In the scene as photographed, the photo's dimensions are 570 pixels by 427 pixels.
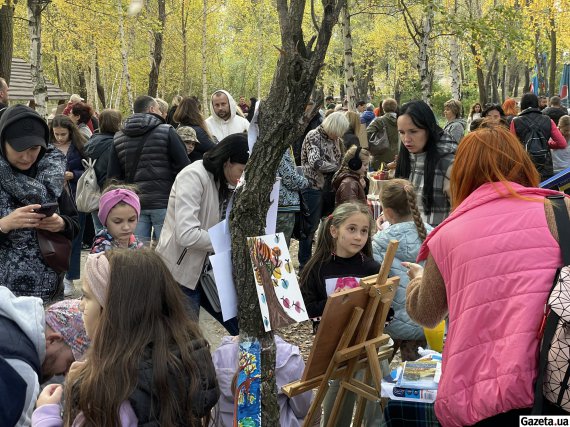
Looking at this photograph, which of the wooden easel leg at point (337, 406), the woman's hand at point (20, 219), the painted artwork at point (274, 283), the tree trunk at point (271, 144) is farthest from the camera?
the woman's hand at point (20, 219)

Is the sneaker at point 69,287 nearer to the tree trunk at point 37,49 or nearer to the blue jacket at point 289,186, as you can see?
the blue jacket at point 289,186

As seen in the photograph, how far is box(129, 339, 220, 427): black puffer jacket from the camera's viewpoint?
2.36m

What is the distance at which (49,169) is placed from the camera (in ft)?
14.1

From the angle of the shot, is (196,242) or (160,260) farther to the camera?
(196,242)

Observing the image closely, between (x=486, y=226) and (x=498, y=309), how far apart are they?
305mm

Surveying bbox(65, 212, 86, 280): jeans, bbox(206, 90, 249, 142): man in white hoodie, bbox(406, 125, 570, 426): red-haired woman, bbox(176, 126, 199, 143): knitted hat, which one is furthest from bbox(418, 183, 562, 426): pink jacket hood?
bbox(206, 90, 249, 142): man in white hoodie

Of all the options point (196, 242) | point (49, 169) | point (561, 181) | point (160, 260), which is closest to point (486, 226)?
point (160, 260)

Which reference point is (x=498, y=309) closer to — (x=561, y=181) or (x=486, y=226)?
(x=486, y=226)

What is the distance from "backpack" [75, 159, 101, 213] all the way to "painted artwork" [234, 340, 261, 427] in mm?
4394

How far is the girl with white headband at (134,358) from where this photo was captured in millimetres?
2346

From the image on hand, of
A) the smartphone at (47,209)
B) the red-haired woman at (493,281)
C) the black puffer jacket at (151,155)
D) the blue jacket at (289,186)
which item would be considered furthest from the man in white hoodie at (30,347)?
the blue jacket at (289,186)

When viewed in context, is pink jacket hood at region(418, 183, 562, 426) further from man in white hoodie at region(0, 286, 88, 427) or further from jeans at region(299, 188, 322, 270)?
jeans at region(299, 188, 322, 270)

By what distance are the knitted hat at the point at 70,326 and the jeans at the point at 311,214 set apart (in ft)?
15.6

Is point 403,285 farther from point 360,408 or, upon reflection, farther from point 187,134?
point 187,134
